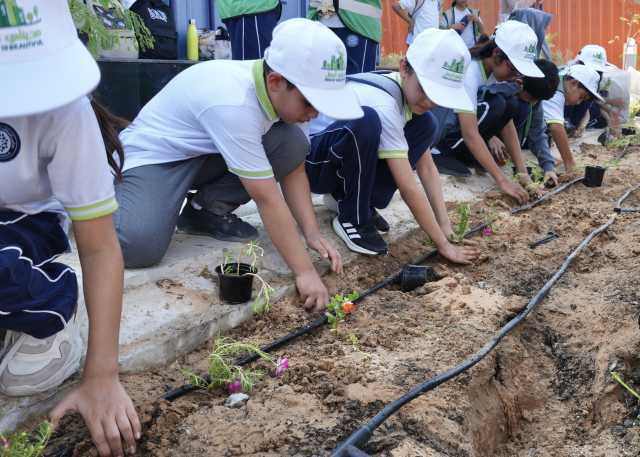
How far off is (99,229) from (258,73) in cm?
123

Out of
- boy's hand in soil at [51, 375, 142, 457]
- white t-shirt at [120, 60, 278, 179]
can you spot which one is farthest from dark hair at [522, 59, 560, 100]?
boy's hand in soil at [51, 375, 142, 457]

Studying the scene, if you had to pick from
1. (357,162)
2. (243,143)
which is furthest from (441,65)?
(243,143)

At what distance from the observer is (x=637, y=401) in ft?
7.53

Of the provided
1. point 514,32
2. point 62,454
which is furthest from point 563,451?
point 514,32

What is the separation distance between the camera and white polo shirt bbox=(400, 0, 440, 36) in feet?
20.0

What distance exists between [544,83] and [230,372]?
3556 mm

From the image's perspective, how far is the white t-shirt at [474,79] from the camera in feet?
14.9

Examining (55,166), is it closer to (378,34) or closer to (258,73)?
(258,73)

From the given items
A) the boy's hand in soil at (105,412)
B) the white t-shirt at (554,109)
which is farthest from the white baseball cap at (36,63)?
the white t-shirt at (554,109)

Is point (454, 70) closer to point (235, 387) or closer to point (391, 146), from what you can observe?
point (391, 146)

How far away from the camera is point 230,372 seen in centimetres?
215

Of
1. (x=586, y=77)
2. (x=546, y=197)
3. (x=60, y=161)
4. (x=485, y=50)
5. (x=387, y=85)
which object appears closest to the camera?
(x=60, y=161)

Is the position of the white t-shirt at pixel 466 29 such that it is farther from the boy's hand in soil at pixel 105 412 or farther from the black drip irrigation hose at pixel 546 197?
the boy's hand in soil at pixel 105 412

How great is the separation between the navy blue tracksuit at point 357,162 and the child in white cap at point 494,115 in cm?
88
